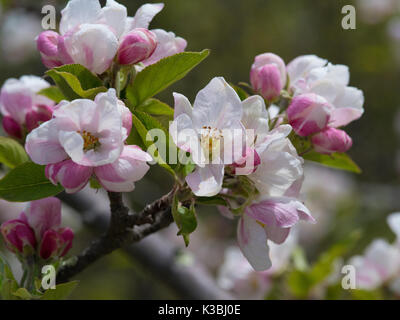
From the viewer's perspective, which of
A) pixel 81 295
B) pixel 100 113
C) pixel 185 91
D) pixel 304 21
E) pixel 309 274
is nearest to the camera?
pixel 100 113

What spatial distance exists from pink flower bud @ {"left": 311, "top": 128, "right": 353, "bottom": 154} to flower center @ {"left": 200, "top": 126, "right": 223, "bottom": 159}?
0.67 ft

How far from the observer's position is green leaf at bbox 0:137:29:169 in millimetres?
995

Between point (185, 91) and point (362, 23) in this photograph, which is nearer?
point (185, 91)

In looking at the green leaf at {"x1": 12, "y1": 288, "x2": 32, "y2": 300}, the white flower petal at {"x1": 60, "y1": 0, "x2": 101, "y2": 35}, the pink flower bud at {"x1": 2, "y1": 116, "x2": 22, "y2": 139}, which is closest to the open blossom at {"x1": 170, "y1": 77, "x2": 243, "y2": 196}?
the white flower petal at {"x1": 60, "y1": 0, "x2": 101, "y2": 35}

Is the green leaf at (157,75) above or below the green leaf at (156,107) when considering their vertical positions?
above

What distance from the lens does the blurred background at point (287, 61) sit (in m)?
3.28

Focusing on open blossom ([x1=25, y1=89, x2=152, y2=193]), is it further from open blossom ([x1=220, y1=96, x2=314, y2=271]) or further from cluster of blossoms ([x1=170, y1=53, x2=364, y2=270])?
open blossom ([x1=220, y1=96, x2=314, y2=271])

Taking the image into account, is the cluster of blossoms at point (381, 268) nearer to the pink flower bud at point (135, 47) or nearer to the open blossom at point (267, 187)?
the open blossom at point (267, 187)

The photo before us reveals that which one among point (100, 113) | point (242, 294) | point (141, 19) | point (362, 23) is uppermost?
point (141, 19)

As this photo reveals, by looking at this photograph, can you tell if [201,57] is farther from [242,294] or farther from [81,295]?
[81,295]

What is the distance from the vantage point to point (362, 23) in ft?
12.2

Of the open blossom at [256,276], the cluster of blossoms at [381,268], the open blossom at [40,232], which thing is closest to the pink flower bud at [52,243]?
the open blossom at [40,232]
